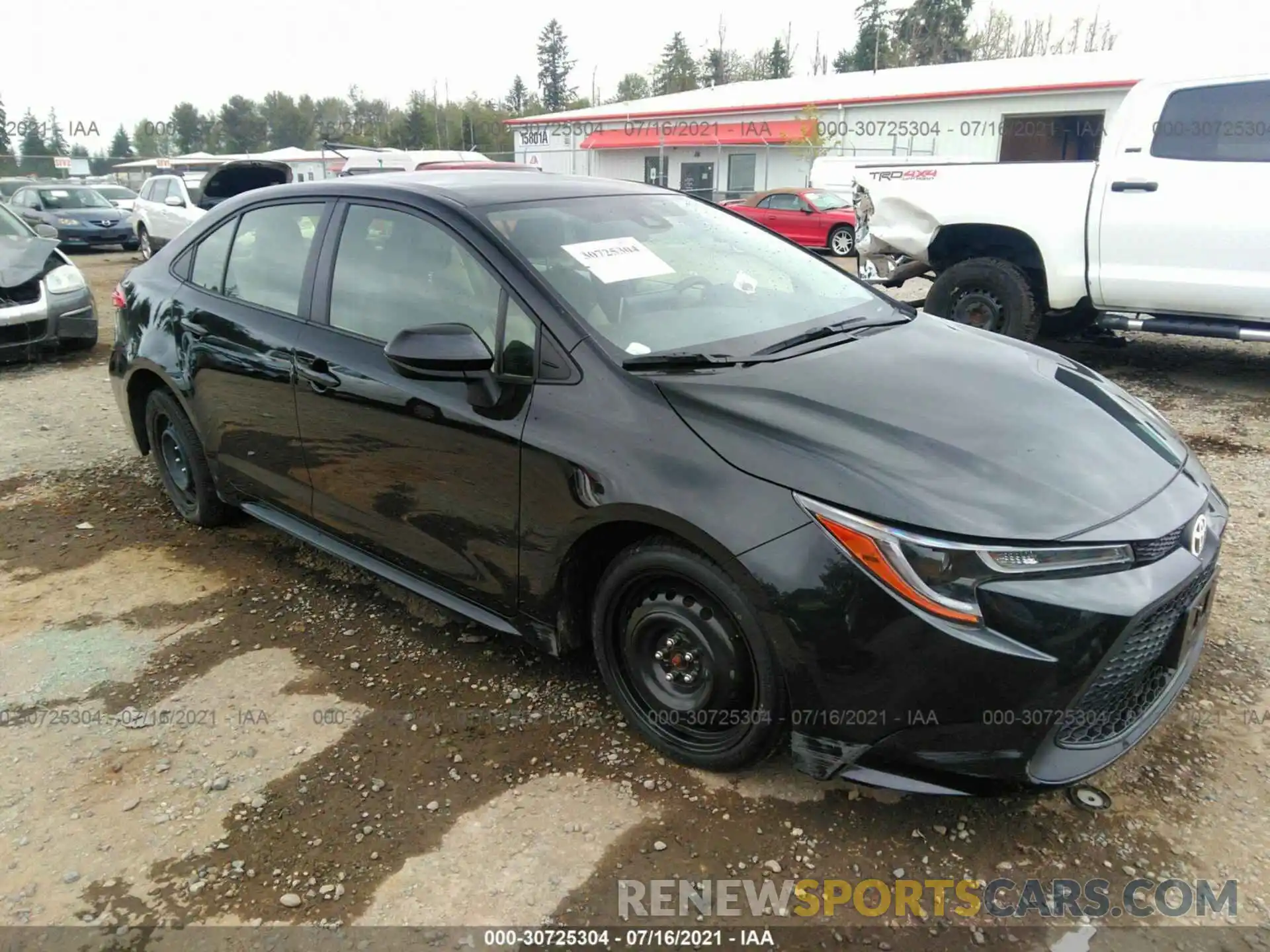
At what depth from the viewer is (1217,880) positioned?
2.21 metres

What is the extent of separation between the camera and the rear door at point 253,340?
11.4ft

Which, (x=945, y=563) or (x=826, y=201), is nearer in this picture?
(x=945, y=563)

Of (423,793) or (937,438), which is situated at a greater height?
(937,438)

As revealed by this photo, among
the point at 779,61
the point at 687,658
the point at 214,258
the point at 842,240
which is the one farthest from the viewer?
the point at 779,61

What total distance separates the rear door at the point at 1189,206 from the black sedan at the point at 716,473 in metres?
3.66

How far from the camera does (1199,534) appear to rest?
2.38 metres

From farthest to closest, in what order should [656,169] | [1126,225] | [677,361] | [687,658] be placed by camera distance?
[656,169], [1126,225], [677,361], [687,658]

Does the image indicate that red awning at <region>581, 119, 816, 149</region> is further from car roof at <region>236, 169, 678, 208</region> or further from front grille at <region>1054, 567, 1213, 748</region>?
front grille at <region>1054, 567, 1213, 748</region>

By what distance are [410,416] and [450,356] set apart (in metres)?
0.41

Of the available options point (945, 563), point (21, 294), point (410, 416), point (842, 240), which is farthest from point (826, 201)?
point (945, 563)

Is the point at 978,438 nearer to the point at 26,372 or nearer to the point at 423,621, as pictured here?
the point at 423,621

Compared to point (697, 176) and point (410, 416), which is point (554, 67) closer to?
point (697, 176)

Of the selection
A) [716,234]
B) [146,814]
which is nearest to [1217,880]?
[716,234]

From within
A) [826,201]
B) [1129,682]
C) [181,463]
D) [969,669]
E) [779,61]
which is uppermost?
[779,61]
